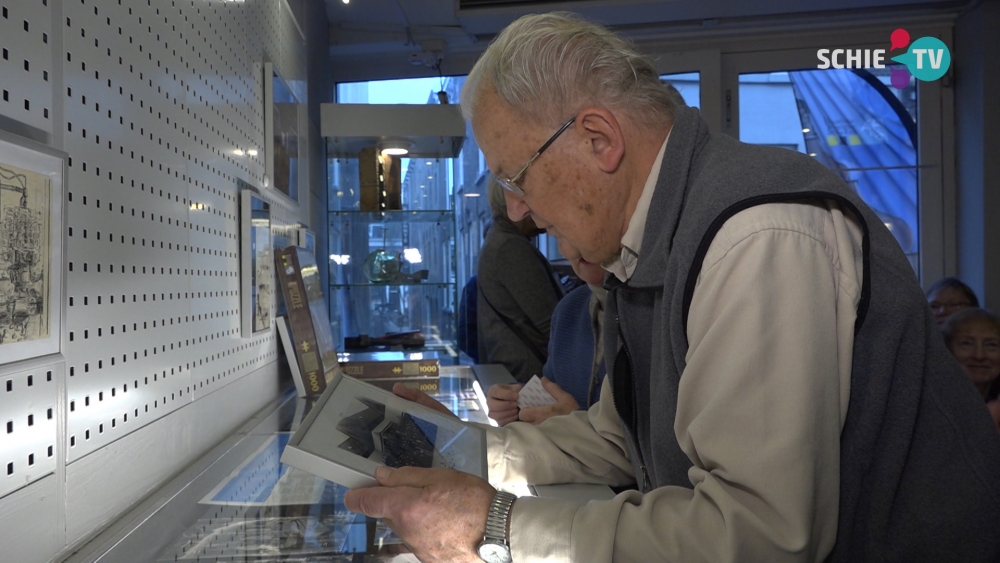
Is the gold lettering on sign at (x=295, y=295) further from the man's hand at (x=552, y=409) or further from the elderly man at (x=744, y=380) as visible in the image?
the elderly man at (x=744, y=380)

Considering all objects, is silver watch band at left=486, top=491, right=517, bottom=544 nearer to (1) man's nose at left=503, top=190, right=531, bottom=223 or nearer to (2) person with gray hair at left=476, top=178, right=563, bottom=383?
(1) man's nose at left=503, top=190, right=531, bottom=223

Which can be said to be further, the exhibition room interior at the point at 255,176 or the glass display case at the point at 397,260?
the glass display case at the point at 397,260

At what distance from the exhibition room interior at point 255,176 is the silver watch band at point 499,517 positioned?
425 millimetres

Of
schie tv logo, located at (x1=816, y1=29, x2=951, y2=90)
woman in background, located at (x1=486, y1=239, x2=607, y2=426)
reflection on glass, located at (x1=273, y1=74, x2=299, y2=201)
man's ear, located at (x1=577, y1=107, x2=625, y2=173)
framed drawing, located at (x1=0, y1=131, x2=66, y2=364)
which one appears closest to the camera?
framed drawing, located at (x1=0, y1=131, x2=66, y2=364)

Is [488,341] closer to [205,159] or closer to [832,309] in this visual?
[205,159]

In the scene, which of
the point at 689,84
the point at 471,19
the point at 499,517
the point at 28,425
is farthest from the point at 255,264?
the point at 689,84

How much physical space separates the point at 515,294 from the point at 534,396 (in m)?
0.73

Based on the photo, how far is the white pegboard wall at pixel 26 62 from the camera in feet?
2.21

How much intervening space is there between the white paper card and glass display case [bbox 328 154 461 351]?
52.7 inches

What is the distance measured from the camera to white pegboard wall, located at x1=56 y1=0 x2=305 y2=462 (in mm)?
834

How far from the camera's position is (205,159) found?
4.34ft

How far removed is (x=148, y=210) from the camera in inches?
40.5

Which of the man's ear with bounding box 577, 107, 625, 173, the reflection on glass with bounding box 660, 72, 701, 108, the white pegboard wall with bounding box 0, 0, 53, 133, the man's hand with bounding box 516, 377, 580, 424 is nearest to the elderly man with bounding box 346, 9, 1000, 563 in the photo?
the man's ear with bounding box 577, 107, 625, 173

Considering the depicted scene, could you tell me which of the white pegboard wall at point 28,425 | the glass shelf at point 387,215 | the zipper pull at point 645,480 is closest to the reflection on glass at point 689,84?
the glass shelf at point 387,215
